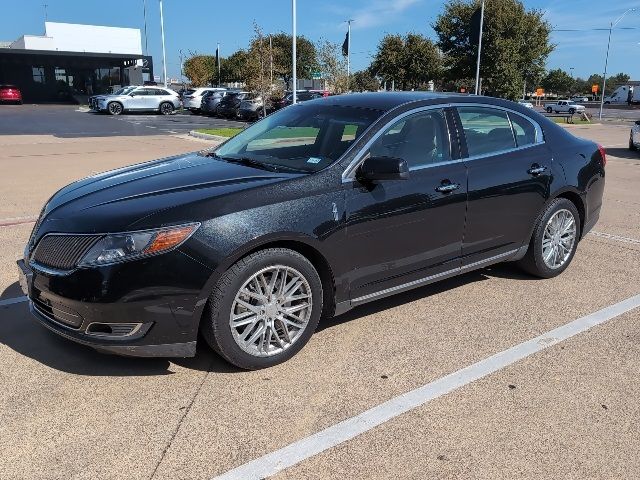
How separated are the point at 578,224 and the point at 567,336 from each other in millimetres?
1669

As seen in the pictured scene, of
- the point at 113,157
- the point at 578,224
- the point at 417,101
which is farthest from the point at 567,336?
the point at 113,157

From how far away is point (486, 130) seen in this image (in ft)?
15.5

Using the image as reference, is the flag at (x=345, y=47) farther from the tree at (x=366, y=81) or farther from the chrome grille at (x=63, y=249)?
the chrome grille at (x=63, y=249)

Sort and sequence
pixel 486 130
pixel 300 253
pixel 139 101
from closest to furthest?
pixel 300 253
pixel 486 130
pixel 139 101

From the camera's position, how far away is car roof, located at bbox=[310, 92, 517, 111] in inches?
171

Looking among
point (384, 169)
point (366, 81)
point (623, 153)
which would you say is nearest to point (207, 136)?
point (623, 153)

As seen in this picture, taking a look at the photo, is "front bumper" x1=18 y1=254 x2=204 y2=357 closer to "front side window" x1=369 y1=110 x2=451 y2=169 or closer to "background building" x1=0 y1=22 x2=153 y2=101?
"front side window" x1=369 y1=110 x2=451 y2=169

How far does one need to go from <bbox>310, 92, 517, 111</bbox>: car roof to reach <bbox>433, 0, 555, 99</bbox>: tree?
137 feet

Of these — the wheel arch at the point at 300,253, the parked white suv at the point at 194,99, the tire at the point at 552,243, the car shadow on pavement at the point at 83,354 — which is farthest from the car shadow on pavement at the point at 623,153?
the parked white suv at the point at 194,99

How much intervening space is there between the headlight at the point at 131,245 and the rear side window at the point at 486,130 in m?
2.44

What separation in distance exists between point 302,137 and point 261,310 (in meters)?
1.58

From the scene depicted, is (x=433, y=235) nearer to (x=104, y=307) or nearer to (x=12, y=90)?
(x=104, y=307)

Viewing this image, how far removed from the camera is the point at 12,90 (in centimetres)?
4522

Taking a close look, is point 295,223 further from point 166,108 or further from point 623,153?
point 166,108
